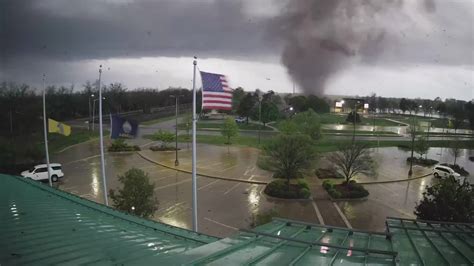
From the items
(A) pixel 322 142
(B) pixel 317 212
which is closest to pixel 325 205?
(B) pixel 317 212

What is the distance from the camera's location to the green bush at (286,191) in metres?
15.8

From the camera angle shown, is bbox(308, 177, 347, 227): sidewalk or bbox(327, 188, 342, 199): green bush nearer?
bbox(308, 177, 347, 227): sidewalk

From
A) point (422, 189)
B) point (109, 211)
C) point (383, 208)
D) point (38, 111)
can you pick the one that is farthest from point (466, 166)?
point (38, 111)

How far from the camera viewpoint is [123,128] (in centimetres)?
1220

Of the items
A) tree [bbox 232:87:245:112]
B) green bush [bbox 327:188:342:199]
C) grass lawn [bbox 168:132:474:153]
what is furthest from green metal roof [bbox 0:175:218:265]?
tree [bbox 232:87:245:112]

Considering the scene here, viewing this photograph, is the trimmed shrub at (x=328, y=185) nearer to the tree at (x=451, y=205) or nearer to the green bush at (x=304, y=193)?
the green bush at (x=304, y=193)

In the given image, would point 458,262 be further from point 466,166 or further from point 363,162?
point 466,166

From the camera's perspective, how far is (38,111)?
1118 inches

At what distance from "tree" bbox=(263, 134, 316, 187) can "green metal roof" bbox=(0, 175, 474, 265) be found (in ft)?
29.1

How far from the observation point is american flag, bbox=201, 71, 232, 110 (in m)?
8.86

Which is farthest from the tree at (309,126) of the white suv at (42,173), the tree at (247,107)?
the tree at (247,107)

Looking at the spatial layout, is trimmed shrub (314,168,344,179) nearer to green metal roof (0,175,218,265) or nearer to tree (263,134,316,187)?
tree (263,134,316,187)

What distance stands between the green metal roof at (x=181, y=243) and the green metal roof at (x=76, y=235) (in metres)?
0.01

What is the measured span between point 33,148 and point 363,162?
69.4 feet
